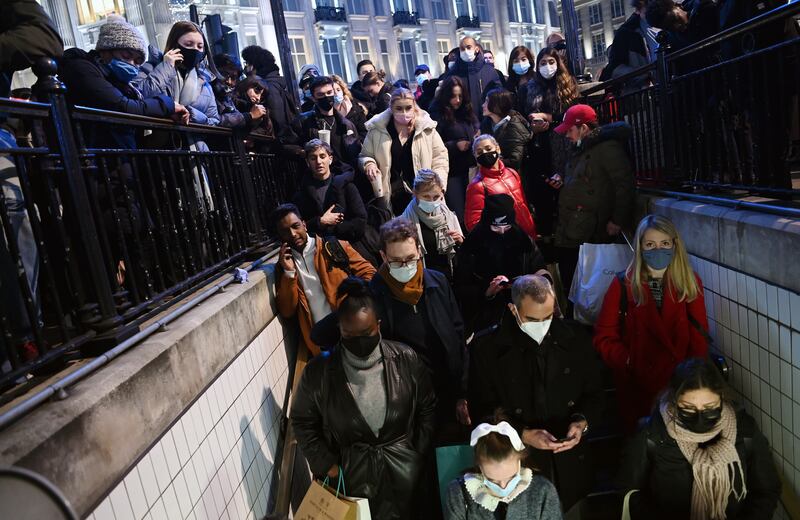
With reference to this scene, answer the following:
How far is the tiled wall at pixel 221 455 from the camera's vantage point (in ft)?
7.31

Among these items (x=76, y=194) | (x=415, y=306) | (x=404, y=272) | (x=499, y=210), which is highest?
(x=76, y=194)

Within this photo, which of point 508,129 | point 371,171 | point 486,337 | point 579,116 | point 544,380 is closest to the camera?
point 544,380

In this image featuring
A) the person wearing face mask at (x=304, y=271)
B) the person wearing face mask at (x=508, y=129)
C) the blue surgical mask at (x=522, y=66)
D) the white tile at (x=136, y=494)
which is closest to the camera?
the white tile at (x=136, y=494)

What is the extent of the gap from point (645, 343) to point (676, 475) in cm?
86

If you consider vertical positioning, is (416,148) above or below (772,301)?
above

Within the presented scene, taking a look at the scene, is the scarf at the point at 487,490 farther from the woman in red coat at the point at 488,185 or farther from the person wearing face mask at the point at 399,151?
the person wearing face mask at the point at 399,151

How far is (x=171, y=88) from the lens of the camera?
4.80 meters

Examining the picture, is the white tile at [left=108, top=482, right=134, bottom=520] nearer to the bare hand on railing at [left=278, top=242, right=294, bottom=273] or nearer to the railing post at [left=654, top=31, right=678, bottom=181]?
the bare hand on railing at [left=278, top=242, right=294, bottom=273]

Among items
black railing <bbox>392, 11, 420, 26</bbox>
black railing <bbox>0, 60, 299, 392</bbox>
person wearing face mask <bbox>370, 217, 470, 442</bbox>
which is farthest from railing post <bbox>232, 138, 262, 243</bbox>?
black railing <bbox>392, 11, 420, 26</bbox>

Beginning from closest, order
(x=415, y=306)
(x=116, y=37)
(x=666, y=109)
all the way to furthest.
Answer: (x=415, y=306), (x=116, y=37), (x=666, y=109)

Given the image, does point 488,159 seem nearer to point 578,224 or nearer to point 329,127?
point 578,224

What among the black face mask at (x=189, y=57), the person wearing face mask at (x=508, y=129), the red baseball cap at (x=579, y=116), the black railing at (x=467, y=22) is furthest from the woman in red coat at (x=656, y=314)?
the black railing at (x=467, y=22)

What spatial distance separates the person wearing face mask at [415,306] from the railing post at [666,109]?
2342 mm

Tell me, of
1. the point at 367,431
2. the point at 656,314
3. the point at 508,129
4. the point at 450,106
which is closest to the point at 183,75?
the point at 450,106
